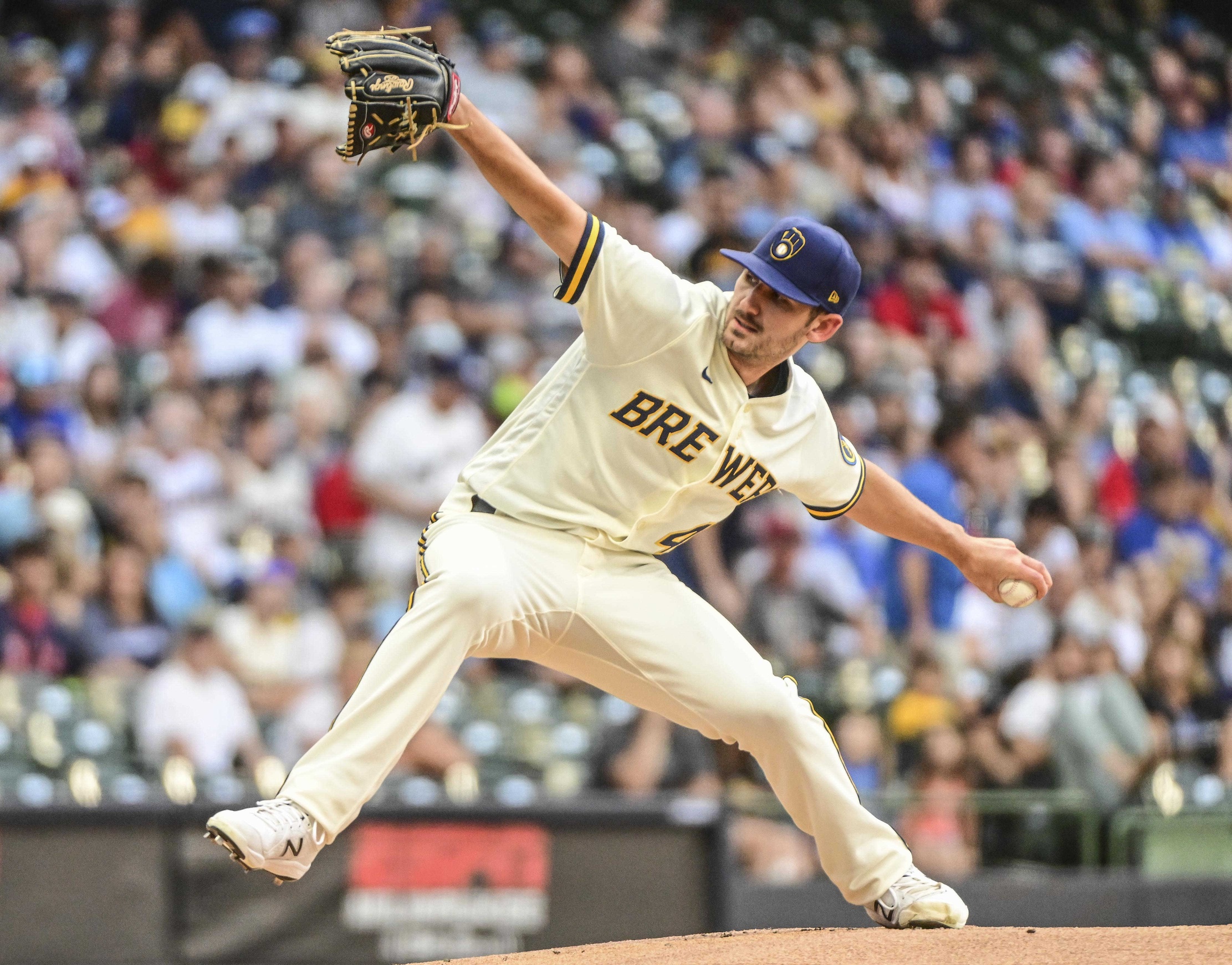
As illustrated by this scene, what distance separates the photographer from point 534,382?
9.29 m

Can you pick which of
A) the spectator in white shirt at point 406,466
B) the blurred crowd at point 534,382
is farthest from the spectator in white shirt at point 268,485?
the spectator in white shirt at point 406,466

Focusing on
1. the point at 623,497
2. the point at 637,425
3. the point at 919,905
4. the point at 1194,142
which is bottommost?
the point at 1194,142

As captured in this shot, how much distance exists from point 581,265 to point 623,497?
642mm

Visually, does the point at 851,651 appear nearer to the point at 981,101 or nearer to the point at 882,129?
the point at 882,129

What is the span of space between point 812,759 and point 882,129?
28.0ft

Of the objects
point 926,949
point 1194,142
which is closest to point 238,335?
point 926,949

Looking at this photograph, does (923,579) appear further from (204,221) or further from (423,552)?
(423,552)

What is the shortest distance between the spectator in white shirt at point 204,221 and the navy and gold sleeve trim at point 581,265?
19.0ft

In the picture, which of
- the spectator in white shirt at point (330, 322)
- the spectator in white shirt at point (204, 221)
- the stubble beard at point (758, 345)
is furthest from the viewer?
the spectator in white shirt at point (204, 221)

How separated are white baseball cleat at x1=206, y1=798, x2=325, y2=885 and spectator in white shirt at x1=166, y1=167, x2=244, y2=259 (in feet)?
20.0

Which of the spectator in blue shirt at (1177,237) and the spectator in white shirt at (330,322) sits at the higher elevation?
the spectator in white shirt at (330,322)

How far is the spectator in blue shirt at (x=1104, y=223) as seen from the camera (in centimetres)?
1239

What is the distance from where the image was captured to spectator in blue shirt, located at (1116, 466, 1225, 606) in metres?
10.0

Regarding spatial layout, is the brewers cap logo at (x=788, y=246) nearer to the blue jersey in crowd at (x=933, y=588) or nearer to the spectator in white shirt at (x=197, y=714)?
the spectator in white shirt at (x=197, y=714)
